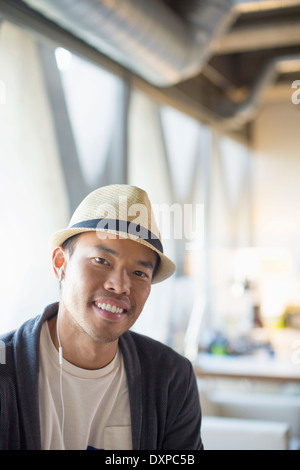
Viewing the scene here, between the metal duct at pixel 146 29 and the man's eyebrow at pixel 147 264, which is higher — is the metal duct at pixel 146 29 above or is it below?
above

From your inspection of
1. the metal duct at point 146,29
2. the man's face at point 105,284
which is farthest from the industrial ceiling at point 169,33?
the man's face at point 105,284

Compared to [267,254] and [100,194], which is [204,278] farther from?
[100,194]

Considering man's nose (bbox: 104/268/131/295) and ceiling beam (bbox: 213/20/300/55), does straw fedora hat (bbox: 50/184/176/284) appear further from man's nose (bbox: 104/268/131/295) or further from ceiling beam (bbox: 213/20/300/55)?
ceiling beam (bbox: 213/20/300/55)

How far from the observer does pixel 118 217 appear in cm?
125

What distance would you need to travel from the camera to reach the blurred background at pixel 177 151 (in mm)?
2527

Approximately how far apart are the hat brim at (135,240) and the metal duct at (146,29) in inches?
51.5

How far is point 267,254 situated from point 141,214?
4.24m

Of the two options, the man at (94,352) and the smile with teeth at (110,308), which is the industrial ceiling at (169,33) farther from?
the smile with teeth at (110,308)

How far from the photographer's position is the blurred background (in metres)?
2.53

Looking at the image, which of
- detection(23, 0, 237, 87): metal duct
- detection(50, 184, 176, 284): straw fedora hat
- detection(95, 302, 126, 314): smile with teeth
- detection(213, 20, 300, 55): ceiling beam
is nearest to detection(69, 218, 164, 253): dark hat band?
detection(50, 184, 176, 284): straw fedora hat

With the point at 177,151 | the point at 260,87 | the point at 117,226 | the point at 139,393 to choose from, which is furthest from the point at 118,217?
the point at 260,87

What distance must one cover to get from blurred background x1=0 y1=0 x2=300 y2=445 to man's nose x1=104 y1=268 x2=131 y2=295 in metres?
0.37

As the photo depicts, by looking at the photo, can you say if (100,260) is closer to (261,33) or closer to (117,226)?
(117,226)

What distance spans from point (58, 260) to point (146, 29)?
5.91 feet
